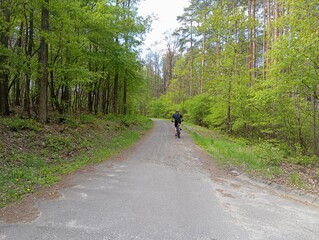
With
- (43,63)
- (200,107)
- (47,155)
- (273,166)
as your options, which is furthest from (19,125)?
(200,107)

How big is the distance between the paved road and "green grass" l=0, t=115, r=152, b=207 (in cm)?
82

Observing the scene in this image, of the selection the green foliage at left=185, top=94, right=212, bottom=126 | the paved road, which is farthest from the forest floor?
the green foliage at left=185, top=94, right=212, bottom=126

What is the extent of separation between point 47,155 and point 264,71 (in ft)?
50.7

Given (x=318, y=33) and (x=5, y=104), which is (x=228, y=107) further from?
(x=5, y=104)

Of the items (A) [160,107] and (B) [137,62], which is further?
(A) [160,107]

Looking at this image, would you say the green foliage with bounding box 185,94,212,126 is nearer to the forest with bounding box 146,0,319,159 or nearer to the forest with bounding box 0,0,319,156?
the forest with bounding box 146,0,319,159

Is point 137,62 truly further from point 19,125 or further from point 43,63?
point 19,125

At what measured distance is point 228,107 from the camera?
1870 cm

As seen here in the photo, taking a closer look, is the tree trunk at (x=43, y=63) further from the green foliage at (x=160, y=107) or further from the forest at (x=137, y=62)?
the green foliage at (x=160, y=107)

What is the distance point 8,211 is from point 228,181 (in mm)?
5327

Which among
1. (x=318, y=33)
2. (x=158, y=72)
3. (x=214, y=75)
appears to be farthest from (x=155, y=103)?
(x=318, y=33)

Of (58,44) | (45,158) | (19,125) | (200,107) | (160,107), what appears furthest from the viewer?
(160,107)

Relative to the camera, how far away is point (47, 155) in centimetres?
809

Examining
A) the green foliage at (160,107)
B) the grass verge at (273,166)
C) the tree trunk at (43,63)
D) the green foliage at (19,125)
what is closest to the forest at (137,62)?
the tree trunk at (43,63)
